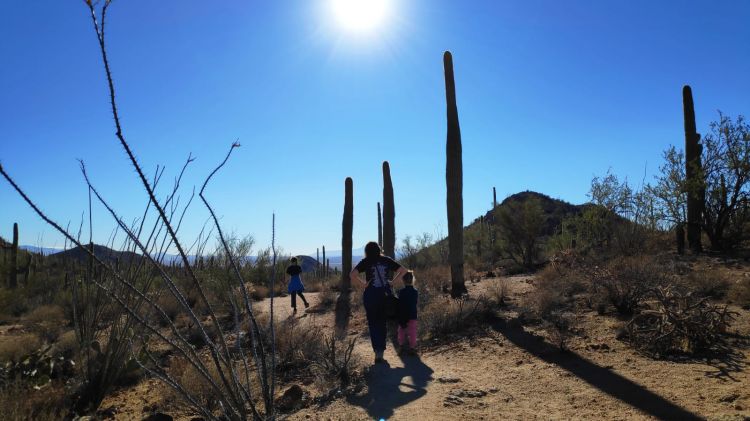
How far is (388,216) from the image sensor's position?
18.1 meters

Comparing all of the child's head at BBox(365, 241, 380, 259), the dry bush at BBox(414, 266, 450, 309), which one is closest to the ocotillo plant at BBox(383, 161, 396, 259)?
the dry bush at BBox(414, 266, 450, 309)

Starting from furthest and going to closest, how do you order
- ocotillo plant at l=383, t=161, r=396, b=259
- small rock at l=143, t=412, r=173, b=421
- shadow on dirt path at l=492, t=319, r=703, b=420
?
ocotillo plant at l=383, t=161, r=396, b=259, small rock at l=143, t=412, r=173, b=421, shadow on dirt path at l=492, t=319, r=703, b=420

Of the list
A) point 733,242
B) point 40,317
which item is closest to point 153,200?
point 40,317

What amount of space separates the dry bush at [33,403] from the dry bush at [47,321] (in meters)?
6.17

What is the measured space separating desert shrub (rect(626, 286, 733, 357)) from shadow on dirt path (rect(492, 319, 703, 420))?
851mm

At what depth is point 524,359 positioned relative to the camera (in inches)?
247

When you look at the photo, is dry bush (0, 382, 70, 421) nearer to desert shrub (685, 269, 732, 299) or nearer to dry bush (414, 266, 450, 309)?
dry bush (414, 266, 450, 309)

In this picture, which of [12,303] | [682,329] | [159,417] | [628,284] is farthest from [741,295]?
[12,303]

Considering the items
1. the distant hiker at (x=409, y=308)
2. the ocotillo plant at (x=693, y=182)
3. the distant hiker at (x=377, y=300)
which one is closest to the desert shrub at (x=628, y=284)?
the distant hiker at (x=409, y=308)

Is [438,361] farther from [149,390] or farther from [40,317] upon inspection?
[40,317]

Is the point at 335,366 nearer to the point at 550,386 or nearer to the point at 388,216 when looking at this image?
the point at 550,386

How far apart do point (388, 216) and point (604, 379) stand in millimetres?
13198

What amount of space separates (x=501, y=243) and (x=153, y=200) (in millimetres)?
21246

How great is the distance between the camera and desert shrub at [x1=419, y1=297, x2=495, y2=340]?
8148mm
